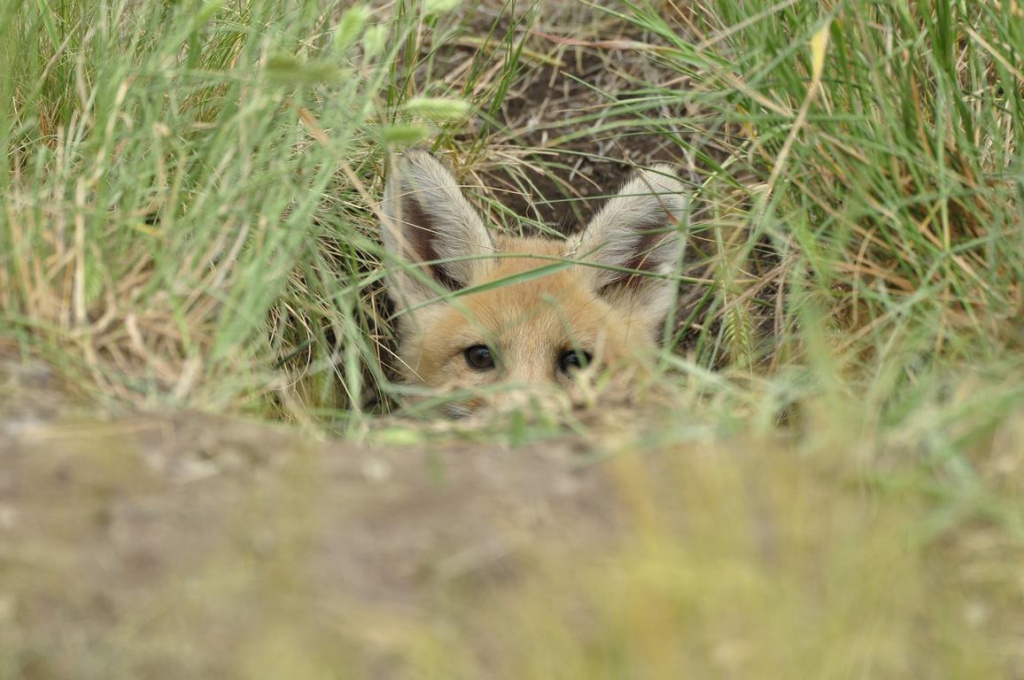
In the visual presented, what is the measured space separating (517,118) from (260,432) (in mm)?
3228

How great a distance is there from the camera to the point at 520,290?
13.5ft

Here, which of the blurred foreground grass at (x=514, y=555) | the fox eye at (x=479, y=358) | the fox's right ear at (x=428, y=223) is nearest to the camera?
the blurred foreground grass at (x=514, y=555)

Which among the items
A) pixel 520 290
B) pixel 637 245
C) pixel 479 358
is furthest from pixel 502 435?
pixel 637 245

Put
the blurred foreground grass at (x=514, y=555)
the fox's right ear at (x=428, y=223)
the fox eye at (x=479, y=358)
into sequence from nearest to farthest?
the blurred foreground grass at (x=514, y=555) → the fox's right ear at (x=428, y=223) → the fox eye at (x=479, y=358)

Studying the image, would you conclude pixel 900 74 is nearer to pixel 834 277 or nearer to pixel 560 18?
pixel 834 277

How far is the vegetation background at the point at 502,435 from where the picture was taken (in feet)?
4.98

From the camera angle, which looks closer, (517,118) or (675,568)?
(675,568)

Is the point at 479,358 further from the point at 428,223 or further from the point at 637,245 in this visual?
the point at 637,245

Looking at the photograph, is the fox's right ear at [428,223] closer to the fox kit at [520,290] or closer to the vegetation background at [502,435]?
the fox kit at [520,290]

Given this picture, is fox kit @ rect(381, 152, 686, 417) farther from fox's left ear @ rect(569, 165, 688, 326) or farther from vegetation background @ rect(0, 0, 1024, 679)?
vegetation background @ rect(0, 0, 1024, 679)

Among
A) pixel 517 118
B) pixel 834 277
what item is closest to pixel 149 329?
pixel 834 277

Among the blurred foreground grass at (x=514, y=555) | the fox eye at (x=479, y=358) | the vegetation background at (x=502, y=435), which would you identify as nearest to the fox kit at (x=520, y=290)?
the fox eye at (x=479, y=358)

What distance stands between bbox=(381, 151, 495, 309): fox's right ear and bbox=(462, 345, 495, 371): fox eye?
0.26 metres

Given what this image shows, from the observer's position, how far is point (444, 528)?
66.1 inches
